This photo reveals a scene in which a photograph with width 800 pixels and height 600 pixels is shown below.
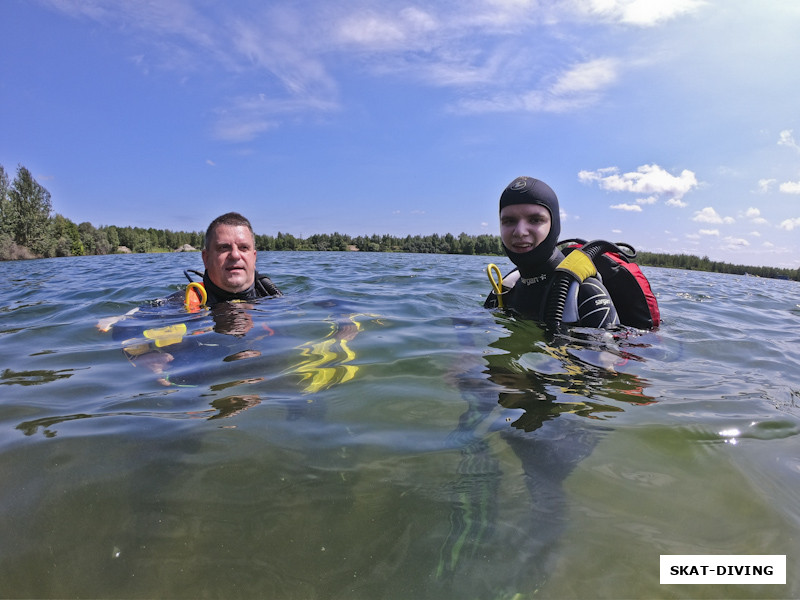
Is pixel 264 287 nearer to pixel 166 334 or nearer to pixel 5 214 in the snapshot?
pixel 166 334

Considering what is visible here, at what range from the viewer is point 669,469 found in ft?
6.69

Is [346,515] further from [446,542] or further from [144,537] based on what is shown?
[144,537]

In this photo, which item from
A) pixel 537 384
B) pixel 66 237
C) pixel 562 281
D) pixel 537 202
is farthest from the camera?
pixel 66 237

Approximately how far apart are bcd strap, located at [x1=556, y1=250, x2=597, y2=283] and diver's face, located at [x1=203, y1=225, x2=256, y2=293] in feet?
13.3

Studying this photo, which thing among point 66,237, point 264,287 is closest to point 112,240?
point 66,237

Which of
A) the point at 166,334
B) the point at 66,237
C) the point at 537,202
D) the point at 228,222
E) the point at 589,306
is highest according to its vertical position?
the point at 66,237

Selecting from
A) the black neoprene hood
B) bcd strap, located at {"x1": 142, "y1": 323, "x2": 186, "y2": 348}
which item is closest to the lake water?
bcd strap, located at {"x1": 142, "y1": 323, "x2": 186, "y2": 348}

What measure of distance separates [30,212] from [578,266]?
234 ft

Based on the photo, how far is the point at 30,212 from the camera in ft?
175

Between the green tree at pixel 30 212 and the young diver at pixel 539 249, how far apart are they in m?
68.2

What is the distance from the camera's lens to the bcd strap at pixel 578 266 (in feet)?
13.8

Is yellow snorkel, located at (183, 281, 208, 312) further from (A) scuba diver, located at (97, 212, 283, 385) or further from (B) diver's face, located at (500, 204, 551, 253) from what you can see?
(B) diver's face, located at (500, 204, 551, 253)

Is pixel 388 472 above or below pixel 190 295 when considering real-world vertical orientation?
below

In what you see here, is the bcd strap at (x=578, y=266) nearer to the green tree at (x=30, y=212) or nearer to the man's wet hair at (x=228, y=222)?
the man's wet hair at (x=228, y=222)
